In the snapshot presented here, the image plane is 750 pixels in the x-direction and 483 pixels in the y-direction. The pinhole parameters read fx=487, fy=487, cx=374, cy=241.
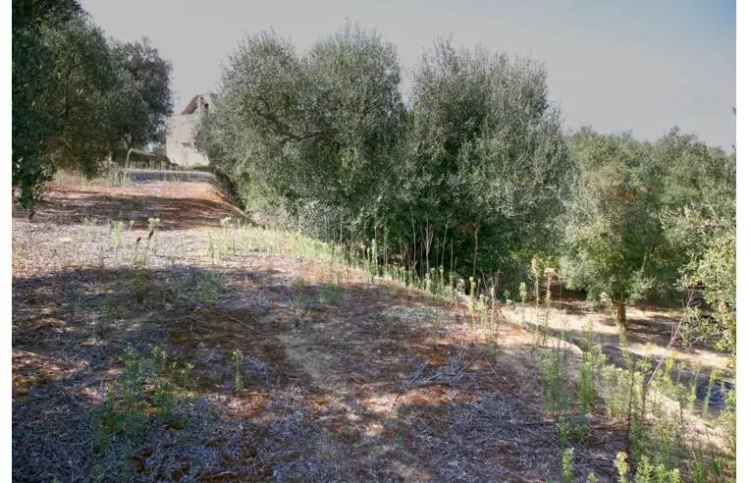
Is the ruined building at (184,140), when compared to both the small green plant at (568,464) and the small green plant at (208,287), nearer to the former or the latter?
the small green plant at (208,287)

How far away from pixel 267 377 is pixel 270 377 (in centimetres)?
2

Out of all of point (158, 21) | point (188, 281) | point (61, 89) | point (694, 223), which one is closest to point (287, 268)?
point (188, 281)

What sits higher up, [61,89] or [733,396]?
[61,89]

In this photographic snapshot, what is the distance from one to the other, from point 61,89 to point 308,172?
5167mm

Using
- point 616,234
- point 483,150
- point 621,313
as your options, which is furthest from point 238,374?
point 621,313

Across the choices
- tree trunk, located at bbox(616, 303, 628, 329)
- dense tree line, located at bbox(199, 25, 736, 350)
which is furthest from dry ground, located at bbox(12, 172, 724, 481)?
tree trunk, located at bbox(616, 303, 628, 329)

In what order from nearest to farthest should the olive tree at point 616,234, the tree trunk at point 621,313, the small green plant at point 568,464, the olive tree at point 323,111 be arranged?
the small green plant at point 568,464
the olive tree at point 323,111
the olive tree at point 616,234
the tree trunk at point 621,313

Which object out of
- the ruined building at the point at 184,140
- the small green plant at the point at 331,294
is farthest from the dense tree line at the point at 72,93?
the small green plant at the point at 331,294

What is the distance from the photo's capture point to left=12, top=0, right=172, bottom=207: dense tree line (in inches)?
153

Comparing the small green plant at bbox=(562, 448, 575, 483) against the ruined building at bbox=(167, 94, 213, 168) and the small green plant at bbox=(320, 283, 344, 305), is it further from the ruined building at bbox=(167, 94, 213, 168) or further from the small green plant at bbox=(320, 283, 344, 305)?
the ruined building at bbox=(167, 94, 213, 168)

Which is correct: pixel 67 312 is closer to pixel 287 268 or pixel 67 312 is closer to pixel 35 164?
pixel 35 164

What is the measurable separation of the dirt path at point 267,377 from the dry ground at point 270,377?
1 centimetres

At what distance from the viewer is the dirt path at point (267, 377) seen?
2.88m
